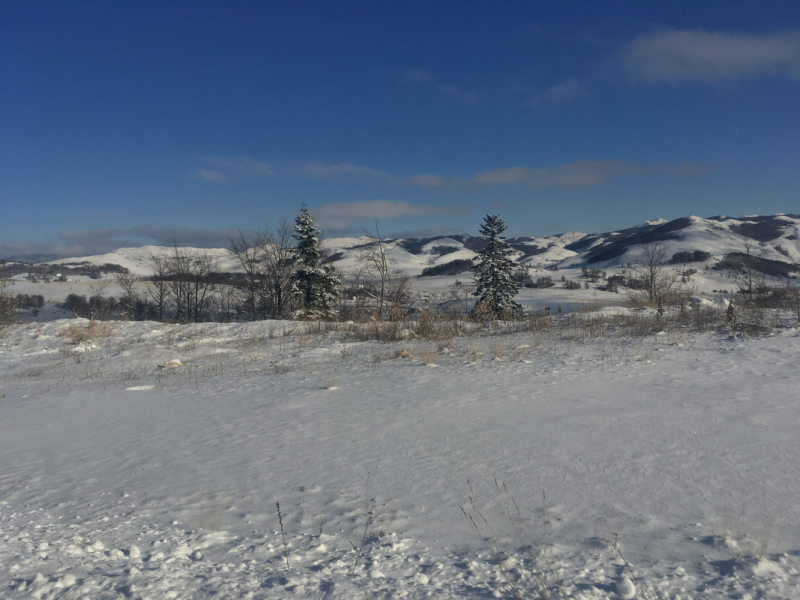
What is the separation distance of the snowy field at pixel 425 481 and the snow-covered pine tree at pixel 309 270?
22308 millimetres

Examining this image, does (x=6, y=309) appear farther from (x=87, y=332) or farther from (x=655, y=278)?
(x=655, y=278)

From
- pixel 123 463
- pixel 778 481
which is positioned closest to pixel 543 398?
pixel 778 481

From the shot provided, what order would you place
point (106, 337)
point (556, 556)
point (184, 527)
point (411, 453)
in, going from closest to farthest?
point (556, 556) → point (184, 527) → point (411, 453) → point (106, 337)

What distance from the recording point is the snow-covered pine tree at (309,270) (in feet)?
98.1

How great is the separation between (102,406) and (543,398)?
6.21m

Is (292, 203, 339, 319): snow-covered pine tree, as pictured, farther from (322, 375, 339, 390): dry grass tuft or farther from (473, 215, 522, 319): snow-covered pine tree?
(322, 375, 339, 390): dry grass tuft

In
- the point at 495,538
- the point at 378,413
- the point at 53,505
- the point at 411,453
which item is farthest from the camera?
the point at 378,413

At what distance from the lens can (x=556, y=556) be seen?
2639 millimetres

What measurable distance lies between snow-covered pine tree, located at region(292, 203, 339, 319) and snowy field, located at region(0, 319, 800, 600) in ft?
73.2

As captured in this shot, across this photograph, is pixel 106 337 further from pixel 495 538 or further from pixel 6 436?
pixel 495 538

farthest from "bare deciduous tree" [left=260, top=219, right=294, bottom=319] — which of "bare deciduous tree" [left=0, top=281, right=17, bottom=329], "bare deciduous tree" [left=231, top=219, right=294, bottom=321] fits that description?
"bare deciduous tree" [left=0, top=281, right=17, bottom=329]

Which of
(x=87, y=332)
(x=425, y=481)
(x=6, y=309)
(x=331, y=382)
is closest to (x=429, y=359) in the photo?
(x=331, y=382)

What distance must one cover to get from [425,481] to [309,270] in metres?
26.8

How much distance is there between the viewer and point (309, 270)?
2970 centimetres
